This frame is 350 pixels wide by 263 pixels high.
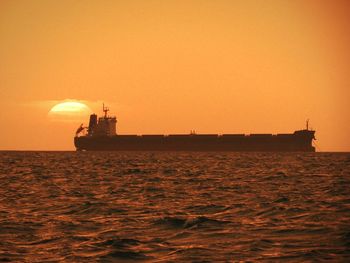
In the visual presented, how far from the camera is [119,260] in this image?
24.8 ft

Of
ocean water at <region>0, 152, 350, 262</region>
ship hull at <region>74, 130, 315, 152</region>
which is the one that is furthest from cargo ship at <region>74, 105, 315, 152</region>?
ocean water at <region>0, 152, 350, 262</region>

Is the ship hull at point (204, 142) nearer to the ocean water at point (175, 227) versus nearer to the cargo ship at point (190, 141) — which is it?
the cargo ship at point (190, 141)

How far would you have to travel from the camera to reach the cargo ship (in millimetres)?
104062

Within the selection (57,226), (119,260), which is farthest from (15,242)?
(119,260)

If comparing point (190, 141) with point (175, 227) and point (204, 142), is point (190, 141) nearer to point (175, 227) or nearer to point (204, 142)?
point (204, 142)

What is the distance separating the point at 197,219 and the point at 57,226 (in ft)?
10.4

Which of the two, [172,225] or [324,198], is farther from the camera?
[324,198]

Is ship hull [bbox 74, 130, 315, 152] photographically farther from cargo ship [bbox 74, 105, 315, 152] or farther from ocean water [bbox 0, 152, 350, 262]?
ocean water [bbox 0, 152, 350, 262]

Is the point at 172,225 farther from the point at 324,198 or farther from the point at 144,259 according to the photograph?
the point at 324,198

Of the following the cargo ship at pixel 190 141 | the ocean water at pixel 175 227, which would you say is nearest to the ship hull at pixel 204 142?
the cargo ship at pixel 190 141

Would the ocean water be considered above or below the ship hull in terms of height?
below

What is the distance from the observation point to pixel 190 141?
110875 millimetres

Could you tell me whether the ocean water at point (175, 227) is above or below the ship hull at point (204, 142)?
below

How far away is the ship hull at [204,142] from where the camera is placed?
10400 cm
